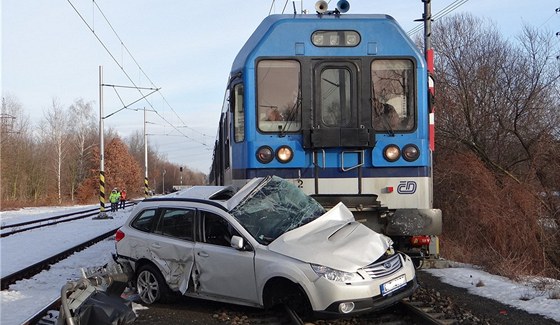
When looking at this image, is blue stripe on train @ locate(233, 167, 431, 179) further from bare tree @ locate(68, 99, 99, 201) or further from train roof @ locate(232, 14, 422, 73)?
bare tree @ locate(68, 99, 99, 201)

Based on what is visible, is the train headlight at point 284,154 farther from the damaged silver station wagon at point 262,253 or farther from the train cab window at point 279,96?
the damaged silver station wagon at point 262,253

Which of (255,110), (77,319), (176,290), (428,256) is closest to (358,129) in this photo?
(255,110)

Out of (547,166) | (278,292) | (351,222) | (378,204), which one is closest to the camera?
(278,292)

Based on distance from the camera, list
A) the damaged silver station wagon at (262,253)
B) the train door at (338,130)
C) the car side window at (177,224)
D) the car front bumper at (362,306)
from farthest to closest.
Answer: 1. the train door at (338,130)
2. the car side window at (177,224)
3. the damaged silver station wagon at (262,253)
4. the car front bumper at (362,306)

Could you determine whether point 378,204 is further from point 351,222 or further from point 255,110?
point 255,110

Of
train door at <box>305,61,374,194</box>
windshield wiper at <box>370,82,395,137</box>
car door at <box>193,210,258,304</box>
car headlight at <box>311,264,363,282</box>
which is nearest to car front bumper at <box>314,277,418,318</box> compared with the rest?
car headlight at <box>311,264,363,282</box>

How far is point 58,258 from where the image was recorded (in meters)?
13.0

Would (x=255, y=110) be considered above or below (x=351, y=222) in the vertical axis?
above

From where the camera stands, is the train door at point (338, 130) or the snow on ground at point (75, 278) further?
the train door at point (338, 130)

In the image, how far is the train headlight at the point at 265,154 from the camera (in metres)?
7.71

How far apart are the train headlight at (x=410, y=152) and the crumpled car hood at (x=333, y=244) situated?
1513mm

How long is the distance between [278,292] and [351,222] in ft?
4.60

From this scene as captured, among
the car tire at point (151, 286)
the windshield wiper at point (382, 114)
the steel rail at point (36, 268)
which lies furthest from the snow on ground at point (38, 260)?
the windshield wiper at point (382, 114)

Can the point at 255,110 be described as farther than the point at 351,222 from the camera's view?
Yes
